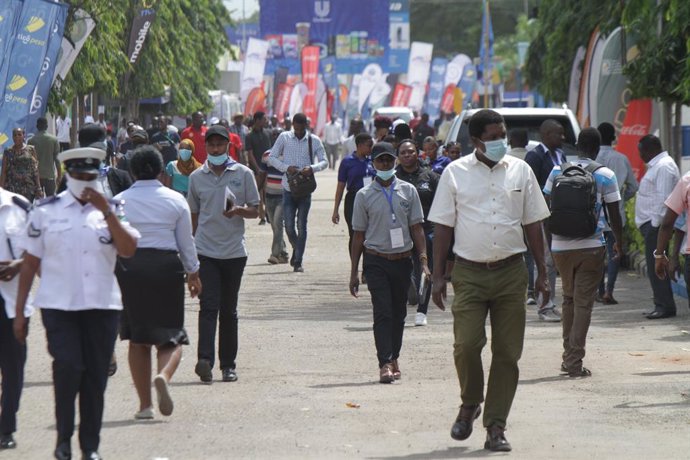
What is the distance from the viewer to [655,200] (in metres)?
15.5

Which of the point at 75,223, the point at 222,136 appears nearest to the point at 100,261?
the point at 75,223

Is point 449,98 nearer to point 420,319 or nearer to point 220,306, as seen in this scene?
point 420,319

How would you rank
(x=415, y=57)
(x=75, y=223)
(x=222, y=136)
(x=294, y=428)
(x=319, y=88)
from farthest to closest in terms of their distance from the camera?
(x=415, y=57) < (x=319, y=88) < (x=222, y=136) < (x=294, y=428) < (x=75, y=223)

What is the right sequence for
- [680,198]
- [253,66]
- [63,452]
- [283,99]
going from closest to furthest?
[63,452] < [680,198] < [283,99] < [253,66]

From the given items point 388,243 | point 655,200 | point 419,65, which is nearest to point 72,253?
point 388,243

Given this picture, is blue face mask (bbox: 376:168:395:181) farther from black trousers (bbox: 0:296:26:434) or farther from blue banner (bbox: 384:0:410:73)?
blue banner (bbox: 384:0:410:73)

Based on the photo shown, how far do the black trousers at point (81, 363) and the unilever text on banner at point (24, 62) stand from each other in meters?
13.8

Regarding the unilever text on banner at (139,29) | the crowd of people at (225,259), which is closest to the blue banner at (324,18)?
the unilever text on banner at (139,29)

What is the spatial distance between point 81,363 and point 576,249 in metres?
4.92

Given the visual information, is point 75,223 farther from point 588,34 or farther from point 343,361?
point 588,34

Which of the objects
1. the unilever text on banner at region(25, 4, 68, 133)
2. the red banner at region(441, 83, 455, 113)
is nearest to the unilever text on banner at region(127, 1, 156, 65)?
the unilever text on banner at region(25, 4, 68, 133)

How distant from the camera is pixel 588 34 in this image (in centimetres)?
2948

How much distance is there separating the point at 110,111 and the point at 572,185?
3871cm

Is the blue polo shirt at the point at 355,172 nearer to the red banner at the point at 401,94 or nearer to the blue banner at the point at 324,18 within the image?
the blue banner at the point at 324,18
